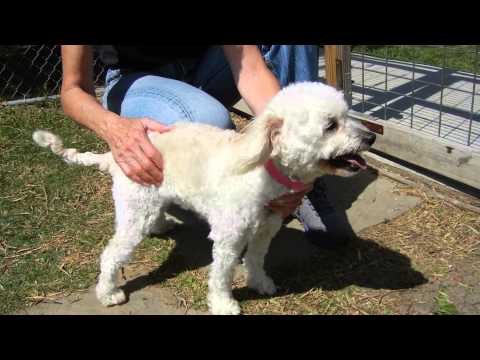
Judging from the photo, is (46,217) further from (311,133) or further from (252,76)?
(311,133)

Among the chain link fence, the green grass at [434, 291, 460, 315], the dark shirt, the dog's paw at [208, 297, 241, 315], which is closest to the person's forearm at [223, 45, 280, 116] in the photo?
the dark shirt

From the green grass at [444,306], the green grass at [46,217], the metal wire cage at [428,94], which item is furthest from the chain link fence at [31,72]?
the green grass at [444,306]

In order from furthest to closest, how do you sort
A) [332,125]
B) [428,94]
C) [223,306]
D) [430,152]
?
1. [428,94]
2. [430,152]
3. [223,306]
4. [332,125]

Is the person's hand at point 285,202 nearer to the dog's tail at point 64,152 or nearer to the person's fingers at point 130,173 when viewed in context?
the person's fingers at point 130,173

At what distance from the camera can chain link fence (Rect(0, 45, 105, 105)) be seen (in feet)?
15.9

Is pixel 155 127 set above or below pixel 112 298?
above

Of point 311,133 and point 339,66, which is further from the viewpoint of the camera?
point 339,66

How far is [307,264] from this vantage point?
2543 millimetres

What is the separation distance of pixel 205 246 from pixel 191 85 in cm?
92

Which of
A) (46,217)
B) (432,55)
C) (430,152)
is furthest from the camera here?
(432,55)

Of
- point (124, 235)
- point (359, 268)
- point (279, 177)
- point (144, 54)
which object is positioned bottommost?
point (359, 268)

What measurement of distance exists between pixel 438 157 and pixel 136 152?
6.36 ft

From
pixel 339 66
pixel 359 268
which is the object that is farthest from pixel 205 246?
pixel 339 66
